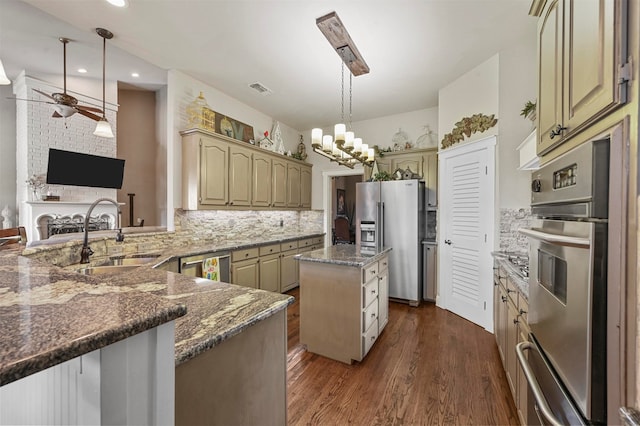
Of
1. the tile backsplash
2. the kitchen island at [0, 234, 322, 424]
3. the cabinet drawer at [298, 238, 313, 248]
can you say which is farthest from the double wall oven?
the cabinet drawer at [298, 238, 313, 248]

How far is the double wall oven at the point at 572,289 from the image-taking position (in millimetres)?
774

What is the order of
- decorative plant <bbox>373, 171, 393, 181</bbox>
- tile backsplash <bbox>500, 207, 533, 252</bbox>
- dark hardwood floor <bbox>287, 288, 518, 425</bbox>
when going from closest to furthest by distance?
dark hardwood floor <bbox>287, 288, 518, 425</bbox>, tile backsplash <bbox>500, 207, 533, 252</bbox>, decorative plant <bbox>373, 171, 393, 181</bbox>

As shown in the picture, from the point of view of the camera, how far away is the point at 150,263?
91.5 inches

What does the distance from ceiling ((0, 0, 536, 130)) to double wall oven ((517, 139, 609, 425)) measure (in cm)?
208

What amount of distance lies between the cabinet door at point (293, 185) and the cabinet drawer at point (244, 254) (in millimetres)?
1450

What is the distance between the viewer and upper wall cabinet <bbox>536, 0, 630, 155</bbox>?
2.47 feet

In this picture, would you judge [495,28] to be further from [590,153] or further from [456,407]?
[456,407]

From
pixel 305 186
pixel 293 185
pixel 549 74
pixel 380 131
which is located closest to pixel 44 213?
pixel 293 185

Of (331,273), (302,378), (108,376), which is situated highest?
(108,376)

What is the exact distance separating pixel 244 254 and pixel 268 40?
2.55m

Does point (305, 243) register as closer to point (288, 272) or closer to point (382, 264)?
point (288, 272)

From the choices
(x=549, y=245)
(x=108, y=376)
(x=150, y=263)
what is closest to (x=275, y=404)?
(x=108, y=376)

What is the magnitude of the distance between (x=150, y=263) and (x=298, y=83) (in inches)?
113

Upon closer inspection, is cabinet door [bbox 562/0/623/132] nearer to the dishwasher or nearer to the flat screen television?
the dishwasher
